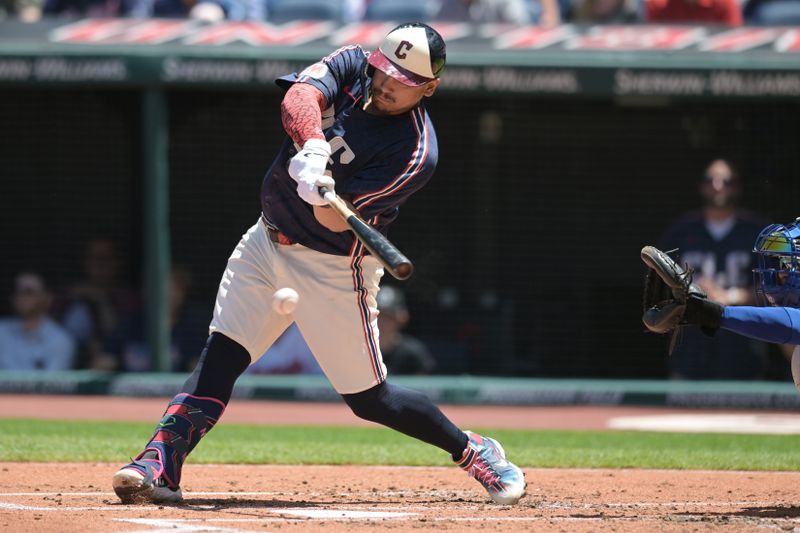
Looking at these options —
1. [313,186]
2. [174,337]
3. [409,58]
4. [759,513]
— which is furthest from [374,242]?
[174,337]

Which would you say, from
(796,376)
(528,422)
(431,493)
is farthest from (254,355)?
(528,422)

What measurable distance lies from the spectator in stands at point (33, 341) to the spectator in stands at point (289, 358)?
1431 mm

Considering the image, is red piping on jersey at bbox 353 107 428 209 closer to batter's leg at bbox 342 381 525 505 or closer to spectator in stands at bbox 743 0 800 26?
batter's leg at bbox 342 381 525 505

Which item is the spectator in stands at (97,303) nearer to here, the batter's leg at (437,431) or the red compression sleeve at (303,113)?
the batter's leg at (437,431)

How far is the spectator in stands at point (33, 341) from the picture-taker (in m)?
9.05

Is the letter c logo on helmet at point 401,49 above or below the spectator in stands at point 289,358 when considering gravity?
above

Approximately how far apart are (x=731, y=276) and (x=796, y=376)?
4325 millimetres

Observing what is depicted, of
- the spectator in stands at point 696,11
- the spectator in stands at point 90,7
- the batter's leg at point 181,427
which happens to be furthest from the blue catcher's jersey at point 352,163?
the spectator in stands at point 90,7

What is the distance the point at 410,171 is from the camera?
14.0ft

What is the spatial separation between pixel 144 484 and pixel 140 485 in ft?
0.05

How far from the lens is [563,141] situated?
9.41m

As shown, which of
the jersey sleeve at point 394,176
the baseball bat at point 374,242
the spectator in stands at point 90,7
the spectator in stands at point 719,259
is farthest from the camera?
the spectator in stands at point 90,7

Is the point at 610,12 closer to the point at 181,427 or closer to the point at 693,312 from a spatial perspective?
the point at 693,312

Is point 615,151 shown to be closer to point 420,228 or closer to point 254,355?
point 420,228
